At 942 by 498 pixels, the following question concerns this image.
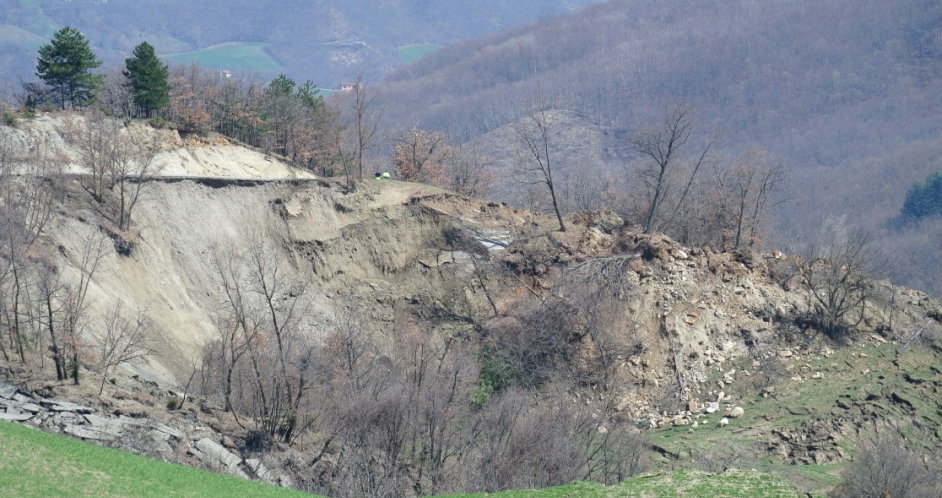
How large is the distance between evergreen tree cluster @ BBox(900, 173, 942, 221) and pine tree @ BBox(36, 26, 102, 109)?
9134 centimetres

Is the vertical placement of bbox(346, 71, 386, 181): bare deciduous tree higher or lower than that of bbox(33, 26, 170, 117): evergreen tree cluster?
lower

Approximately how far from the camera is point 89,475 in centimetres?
2405

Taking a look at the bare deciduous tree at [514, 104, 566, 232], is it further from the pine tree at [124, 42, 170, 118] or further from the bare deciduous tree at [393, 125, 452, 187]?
the pine tree at [124, 42, 170, 118]

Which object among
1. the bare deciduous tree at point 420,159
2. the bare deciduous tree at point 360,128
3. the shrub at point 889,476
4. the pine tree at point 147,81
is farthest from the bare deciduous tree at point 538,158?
the shrub at point 889,476

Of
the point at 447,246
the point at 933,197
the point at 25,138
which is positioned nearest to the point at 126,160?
the point at 25,138

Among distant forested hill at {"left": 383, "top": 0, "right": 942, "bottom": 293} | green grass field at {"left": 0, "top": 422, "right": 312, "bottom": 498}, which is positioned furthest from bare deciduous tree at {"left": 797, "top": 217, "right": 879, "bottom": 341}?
distant forested hill at {"left": 383, "top": 0, "right": 942, "bottom": 293}

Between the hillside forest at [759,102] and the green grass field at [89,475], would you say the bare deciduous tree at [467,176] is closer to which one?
the hillside forest at [759,102]

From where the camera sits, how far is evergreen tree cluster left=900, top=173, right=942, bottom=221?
113438mm

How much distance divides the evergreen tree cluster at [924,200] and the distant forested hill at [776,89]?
3.00m

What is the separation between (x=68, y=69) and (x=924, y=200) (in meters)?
93.1

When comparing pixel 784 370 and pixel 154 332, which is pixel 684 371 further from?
pixel 154 332

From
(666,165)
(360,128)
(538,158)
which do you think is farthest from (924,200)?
(360,128)

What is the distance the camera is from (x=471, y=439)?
1437 inches

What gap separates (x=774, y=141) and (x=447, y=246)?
114 metres
